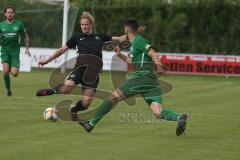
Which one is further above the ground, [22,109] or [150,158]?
[150,158]

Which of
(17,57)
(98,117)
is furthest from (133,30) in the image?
(17,57)

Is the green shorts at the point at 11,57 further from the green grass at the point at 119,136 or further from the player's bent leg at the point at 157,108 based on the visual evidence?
the player's bent leg at the point at 157,108

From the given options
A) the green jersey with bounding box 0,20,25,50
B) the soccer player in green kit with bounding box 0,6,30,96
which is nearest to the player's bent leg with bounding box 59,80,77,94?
the soccer player in green kit with bounding box 0,6,30,96

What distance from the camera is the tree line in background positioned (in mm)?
39938

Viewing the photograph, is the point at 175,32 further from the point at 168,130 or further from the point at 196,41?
the point at 168,130

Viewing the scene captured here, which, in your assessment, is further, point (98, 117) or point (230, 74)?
point (230, 74)

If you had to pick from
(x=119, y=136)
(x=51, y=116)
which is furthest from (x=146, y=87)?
(x=51, y=116)

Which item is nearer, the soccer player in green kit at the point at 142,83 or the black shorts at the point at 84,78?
the soccer player in green kit at the point at 142,83

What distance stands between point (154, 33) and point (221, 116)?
2380cm

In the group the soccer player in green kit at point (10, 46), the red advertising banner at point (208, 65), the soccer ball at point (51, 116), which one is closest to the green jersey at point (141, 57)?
the soccer ball at point (51, 116)

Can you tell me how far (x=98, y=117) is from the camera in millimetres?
13078

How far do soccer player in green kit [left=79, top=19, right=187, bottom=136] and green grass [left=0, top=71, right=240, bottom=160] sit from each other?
0.35 m

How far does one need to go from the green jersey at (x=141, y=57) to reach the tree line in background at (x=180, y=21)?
1031 inches

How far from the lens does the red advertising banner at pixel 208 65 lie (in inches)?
1421
